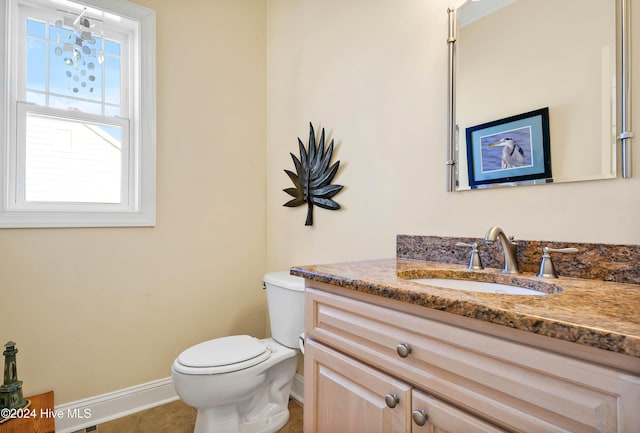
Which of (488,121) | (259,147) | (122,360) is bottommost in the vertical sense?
(122,360)

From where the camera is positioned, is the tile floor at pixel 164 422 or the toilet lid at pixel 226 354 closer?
the toilet lid at pixel 226 354

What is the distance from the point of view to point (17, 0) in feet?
5.63

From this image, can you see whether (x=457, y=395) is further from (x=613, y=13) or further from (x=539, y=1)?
(x=539, y=1)

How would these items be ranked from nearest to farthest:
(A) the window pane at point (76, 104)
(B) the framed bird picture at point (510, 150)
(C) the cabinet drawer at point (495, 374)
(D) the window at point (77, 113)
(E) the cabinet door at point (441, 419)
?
1. (C) the cabinet drawer at point (495, 374)
2. (E) the cabinet door at point (441, 419)
3. (B) the framed bird picture at point (510, 150)
4. (D) the window at point (77, 113)
5. (A) the window pane at point (76, 104)

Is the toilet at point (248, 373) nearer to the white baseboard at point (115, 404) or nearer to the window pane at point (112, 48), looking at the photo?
the white baseboard at point (115, 404)

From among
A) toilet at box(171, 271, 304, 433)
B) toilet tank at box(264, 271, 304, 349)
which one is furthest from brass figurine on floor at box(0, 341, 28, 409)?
toilet tank at box(264, 271, 304, 349)

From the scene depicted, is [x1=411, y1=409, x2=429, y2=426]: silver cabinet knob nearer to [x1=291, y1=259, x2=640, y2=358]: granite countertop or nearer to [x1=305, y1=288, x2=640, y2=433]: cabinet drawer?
[x1=305, y1=288, x2=640, y2=433]: cabinet drawer

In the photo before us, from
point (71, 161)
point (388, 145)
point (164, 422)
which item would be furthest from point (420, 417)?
point (71, 161)

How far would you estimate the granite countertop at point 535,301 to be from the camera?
537 mm

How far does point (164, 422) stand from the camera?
1.80m

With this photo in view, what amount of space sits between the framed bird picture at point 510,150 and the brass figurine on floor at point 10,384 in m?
2.10

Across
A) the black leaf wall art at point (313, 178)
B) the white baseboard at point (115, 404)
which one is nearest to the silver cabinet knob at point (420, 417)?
the black leaf wall art at point (313, 178)

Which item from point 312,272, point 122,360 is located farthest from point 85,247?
point 312,272

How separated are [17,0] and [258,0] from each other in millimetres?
1377
